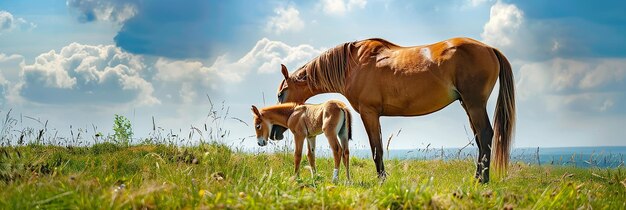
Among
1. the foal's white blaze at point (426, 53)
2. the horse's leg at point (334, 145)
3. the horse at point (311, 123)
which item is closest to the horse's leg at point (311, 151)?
the horse at point (311, 123)

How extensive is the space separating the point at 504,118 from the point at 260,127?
4358 mm

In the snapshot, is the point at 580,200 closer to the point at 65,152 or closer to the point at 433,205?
the point at 433,205

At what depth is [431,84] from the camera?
30.2 ft

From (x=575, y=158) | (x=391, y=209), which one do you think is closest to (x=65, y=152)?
(x=391, y=209)

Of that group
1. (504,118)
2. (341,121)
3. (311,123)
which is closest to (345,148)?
(341,121)

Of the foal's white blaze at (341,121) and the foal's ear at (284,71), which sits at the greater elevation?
the foal's ear at (284,71)

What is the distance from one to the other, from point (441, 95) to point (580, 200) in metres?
3.16

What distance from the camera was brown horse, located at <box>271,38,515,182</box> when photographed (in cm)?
909

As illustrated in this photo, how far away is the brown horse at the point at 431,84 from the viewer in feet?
29.8

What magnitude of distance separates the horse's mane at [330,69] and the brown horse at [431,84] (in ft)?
0.08

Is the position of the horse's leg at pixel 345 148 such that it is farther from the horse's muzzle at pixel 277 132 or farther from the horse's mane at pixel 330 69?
the horse's muzzle at pixel 277 132

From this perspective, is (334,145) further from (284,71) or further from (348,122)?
(284,71)

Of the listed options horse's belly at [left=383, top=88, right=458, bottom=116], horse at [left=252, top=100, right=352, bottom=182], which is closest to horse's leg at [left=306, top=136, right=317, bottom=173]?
horse at [left=252, top=100, right=352, bottom=182]

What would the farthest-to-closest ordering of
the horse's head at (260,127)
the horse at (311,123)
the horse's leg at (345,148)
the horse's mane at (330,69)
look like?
the horse's head at (260,127) < the horse's mane at (330,69) < the horse at (311,123) < the horse's leg at (345,148)
